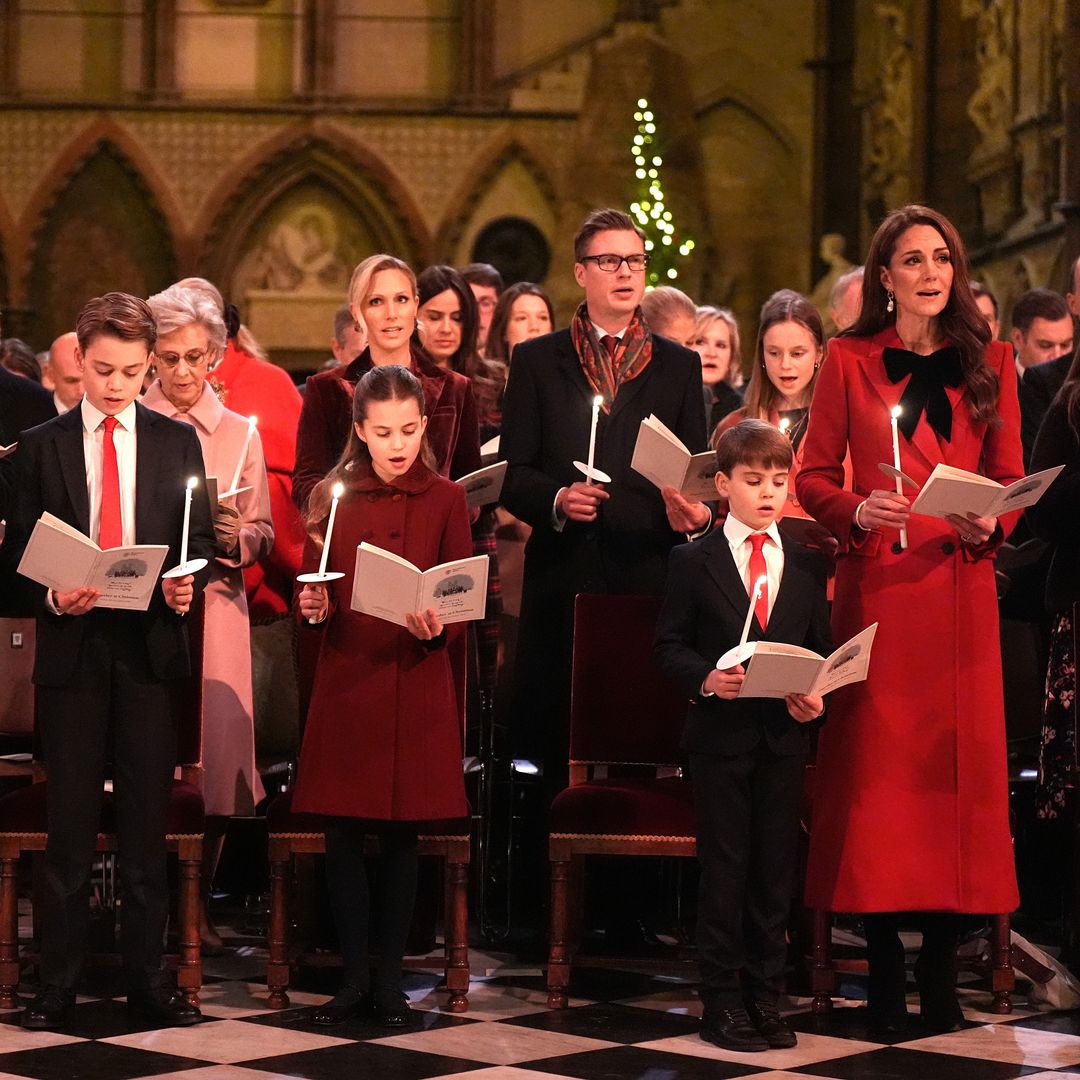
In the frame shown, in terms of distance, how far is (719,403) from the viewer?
7.09 m

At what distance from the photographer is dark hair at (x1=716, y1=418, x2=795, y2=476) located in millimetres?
Answer: 4414

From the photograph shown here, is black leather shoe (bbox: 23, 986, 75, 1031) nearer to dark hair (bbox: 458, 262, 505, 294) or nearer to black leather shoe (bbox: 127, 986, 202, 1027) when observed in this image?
black leather shoe (bbox: 127, 986, 202, 1027)

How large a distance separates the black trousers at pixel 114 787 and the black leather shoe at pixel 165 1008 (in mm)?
25

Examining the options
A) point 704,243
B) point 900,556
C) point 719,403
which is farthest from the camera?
point 704,243

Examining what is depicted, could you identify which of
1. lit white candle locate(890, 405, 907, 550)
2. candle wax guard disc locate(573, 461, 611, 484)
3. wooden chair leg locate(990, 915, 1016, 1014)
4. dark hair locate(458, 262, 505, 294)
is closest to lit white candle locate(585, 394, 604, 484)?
candle wax guard disc locate(573, 461, 611, 484)

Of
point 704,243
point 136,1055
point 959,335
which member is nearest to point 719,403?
point 959,335

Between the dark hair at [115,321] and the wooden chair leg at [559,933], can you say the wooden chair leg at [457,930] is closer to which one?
the wooden chair leg at [559,933]

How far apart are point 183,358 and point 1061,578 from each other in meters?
2.37

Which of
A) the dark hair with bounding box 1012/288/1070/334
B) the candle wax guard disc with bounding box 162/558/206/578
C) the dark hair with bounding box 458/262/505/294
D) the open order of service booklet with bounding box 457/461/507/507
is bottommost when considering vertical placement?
the candle wax guard disc with bounding box 162/558/206/578

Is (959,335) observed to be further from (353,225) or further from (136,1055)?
(353,225)

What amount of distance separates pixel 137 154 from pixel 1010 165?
7340 millimetres

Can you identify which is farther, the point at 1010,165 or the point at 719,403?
the point at 1010,165

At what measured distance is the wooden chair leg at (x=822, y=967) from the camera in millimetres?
4688

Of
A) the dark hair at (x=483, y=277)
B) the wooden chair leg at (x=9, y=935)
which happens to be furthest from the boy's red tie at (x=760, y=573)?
Result: the dark hair at (x=483, y=277)
